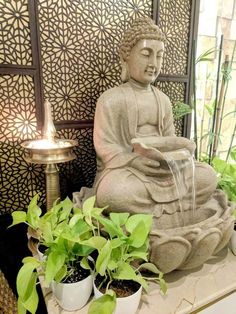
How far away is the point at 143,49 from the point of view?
1.22 metres

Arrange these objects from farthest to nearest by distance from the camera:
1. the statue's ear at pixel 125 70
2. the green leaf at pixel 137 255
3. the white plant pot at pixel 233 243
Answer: the statue's ear at pixel 125 70 < the white plant pot at pixel 233 243 < the green leaf at pixel 137 255

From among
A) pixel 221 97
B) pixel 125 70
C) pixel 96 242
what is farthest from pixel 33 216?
pixel 221 97

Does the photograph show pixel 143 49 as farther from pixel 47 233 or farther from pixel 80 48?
pixel 47 233

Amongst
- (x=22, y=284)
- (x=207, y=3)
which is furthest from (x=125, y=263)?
(x=207, y=3)

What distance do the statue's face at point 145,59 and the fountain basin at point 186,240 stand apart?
68cm

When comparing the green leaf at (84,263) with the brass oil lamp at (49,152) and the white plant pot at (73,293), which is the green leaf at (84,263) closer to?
the white plant pot at (73,293)

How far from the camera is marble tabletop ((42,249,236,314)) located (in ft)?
3.05

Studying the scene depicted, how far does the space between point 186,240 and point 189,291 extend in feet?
0.75

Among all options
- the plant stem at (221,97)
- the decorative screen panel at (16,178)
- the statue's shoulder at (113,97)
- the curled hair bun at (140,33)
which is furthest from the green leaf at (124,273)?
the plant stem at (221,97)

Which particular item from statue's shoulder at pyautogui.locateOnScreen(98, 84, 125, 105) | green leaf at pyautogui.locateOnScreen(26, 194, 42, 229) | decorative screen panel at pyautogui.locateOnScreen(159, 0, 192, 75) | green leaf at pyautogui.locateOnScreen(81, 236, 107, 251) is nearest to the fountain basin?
green leaf at pyautogui.locateOnScreen(81, 236, 107, 251)

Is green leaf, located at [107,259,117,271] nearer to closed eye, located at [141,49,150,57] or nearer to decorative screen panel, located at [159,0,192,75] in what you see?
closed eye, located at [141,49,150,57]

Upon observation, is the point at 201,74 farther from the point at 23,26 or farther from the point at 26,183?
the point at 26,183

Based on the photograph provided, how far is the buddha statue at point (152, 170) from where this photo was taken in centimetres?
99

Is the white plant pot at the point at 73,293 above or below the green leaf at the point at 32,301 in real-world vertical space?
below
